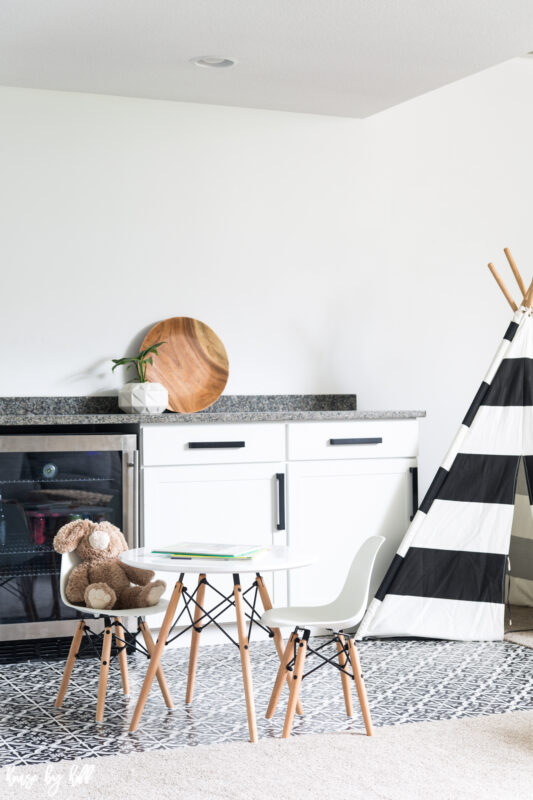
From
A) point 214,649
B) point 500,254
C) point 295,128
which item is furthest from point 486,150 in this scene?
point 214,649

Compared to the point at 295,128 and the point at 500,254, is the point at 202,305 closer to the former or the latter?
the point at 295,128

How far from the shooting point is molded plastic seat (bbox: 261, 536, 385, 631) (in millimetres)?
2754

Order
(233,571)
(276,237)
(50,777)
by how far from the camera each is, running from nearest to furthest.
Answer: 1. (50,777)
2. (233,571)
3. (276,237)

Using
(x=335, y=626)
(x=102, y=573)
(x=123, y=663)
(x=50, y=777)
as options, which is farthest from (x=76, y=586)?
(x=335, y=626)

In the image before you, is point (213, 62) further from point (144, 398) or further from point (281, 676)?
point (281, 676)

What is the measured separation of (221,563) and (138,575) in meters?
0.57

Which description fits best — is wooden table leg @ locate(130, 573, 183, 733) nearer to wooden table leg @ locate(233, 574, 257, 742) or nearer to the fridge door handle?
wooden table leg @ locate(233, 574, 257, 742)

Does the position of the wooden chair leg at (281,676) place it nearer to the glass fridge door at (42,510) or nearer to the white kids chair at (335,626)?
the white kids chair at (335,626)

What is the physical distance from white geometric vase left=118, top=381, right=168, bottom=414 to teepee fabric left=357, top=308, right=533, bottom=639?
1.13 m

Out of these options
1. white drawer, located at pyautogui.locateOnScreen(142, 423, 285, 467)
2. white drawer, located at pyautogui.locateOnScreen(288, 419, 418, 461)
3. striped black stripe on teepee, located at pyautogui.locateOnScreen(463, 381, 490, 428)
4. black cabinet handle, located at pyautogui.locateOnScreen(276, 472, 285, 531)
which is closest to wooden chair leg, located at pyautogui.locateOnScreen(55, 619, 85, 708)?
white drawer, located at pyautogui.locateOnScreen(142, 423, 285, 467)

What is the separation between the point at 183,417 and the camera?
3742mm

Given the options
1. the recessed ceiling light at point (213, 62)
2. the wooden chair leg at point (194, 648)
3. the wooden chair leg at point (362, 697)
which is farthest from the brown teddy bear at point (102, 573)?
the recessed ceiling light at point (213, 62)

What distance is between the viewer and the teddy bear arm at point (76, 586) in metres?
3.06

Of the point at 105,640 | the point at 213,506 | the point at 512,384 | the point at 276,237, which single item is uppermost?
the point at 276,237
